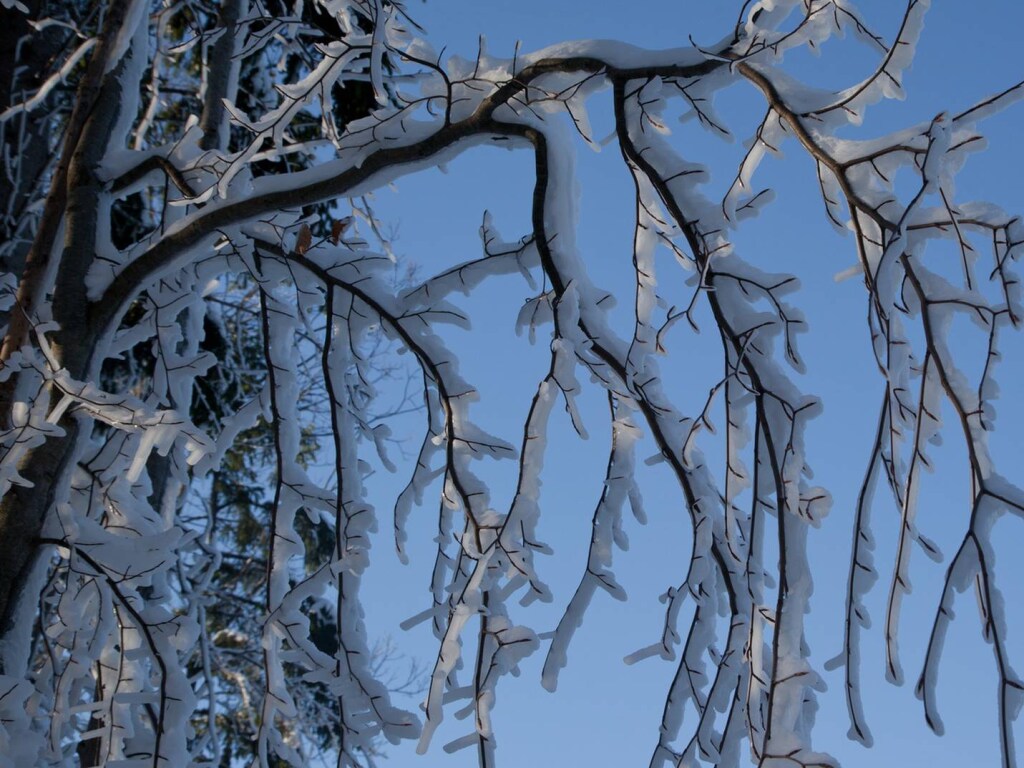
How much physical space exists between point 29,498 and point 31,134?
275 centimetres

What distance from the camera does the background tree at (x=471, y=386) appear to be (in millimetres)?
1321

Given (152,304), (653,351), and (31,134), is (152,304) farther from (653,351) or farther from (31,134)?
(31,134)

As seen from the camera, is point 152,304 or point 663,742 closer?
point 663,742

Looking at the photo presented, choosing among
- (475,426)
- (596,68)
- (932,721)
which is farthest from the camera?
(475,426)

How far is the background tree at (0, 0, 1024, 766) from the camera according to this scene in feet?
4.33

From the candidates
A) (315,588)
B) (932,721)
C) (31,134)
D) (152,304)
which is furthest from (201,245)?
(31,134)

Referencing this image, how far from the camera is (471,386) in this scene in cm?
195

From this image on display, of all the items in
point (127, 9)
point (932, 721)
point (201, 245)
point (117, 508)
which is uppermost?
point (127, 9)

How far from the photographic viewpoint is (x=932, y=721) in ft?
3.98

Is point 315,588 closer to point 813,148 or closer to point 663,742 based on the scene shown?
point 663,742

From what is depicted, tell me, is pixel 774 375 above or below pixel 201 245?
below

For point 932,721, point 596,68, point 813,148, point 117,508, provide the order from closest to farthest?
point 932,721 → point 813,148 → point 596,68 → point 117,508

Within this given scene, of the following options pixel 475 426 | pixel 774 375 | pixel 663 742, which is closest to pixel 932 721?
pixel 774 375

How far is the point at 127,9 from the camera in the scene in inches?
98.9
